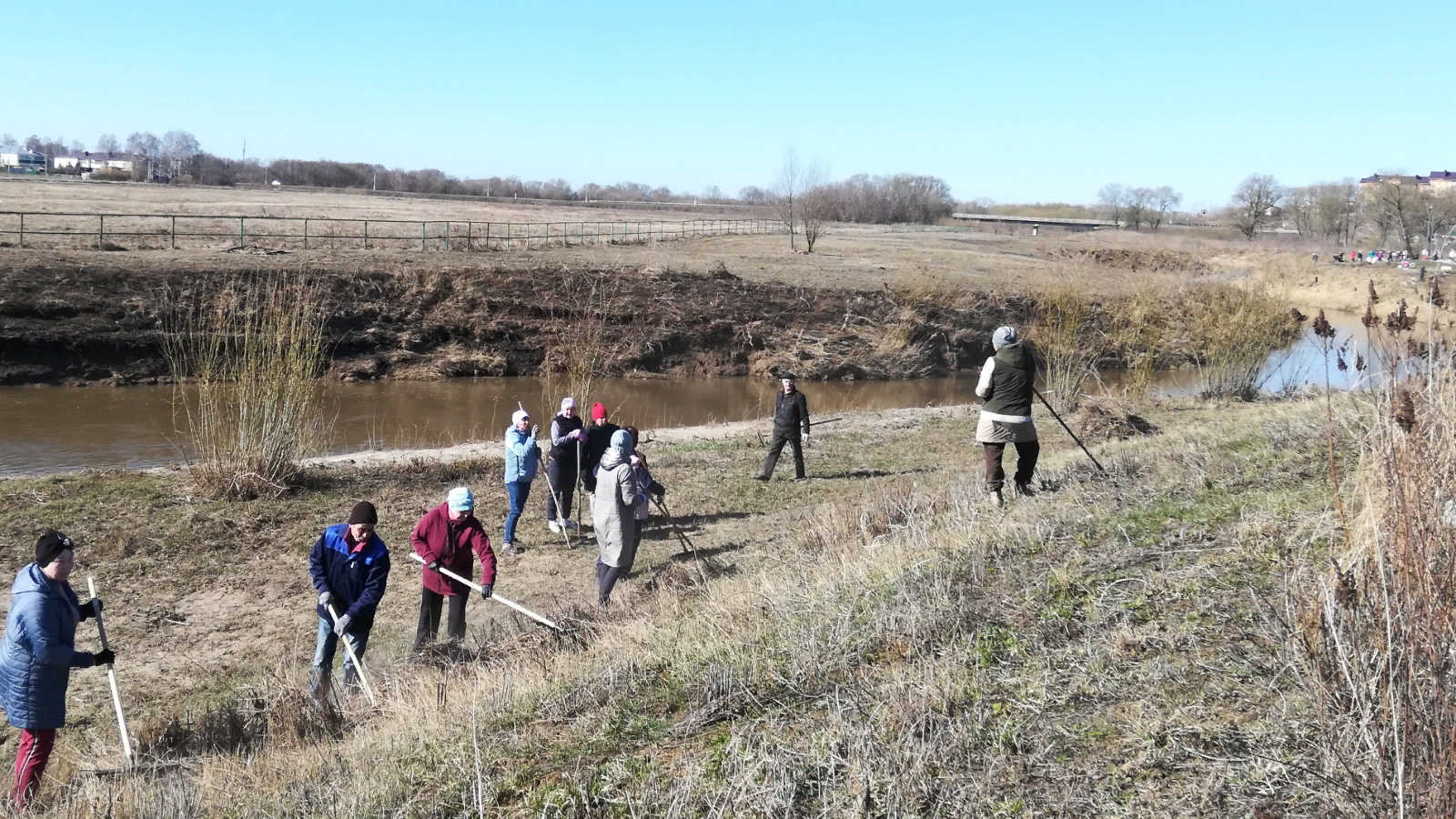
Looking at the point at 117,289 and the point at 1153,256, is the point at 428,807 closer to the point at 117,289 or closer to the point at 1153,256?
the point at 117,289

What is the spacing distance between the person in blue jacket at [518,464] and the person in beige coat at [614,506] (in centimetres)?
230

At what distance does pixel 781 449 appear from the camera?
1363cm

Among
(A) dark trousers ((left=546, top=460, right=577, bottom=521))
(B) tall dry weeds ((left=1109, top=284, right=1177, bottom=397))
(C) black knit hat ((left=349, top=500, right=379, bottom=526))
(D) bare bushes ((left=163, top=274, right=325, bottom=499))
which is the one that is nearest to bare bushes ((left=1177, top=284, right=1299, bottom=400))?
(B) tall dry weeds ((left=1109, top=284, right=1177, bottom=397))

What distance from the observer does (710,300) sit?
3238 centimetres

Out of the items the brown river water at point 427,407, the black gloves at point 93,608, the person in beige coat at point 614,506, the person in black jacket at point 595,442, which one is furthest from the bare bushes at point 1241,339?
the black gloves at point 93,608

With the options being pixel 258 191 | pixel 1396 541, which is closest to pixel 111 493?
pixel 1396 541

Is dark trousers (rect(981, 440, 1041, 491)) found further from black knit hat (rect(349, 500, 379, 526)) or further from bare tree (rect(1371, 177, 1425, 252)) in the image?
bare tree (rect(1371, 177, 1425, 252))

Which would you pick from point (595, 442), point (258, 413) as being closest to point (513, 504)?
point (595, 442)

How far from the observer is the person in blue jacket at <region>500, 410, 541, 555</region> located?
10.6 meters

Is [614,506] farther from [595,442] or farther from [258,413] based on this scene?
[258,413]

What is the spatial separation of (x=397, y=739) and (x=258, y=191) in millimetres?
78897

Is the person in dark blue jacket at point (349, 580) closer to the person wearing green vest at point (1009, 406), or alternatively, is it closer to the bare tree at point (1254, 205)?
the person wearing green vest at point (1009, 406)

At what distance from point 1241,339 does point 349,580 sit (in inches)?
770

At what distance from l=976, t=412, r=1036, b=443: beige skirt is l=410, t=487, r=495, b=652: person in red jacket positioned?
4.41 meters
